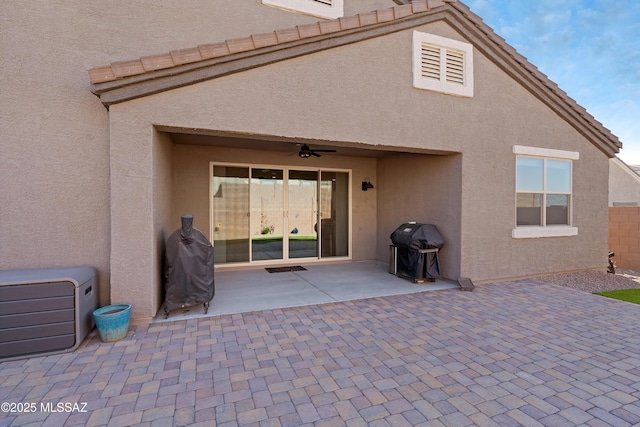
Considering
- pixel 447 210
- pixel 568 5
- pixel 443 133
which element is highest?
pixel 568 5

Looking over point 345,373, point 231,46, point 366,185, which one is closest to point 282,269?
point 366,185

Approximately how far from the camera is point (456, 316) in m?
5.21

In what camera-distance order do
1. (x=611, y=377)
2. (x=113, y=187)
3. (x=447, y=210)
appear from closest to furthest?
(x=611, y=377) < (x=113, y=187) < (x=447, y=210)

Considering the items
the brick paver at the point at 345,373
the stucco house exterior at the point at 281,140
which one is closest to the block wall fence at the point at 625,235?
the stucco house exterior at the point at 281,140

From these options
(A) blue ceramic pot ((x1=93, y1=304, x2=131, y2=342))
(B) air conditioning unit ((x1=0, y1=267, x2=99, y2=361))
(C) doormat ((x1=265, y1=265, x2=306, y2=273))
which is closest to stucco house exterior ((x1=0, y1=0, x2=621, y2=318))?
(A) blue ceramic pot ((x1=93, y1=304, x2=131, y2=342))

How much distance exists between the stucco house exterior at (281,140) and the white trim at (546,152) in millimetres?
59

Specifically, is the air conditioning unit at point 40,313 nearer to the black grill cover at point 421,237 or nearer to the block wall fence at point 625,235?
the black grill cover at point 421,237

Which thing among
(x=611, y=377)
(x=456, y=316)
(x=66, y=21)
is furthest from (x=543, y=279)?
(x=66, y=21)

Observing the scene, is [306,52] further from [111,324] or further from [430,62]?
[111,324]

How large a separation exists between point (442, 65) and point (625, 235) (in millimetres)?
8952

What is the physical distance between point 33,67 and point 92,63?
75 centimetres

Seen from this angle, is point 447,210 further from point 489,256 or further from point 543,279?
point 543,279

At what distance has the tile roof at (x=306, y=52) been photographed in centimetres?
447

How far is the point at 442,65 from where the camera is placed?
682 cm
